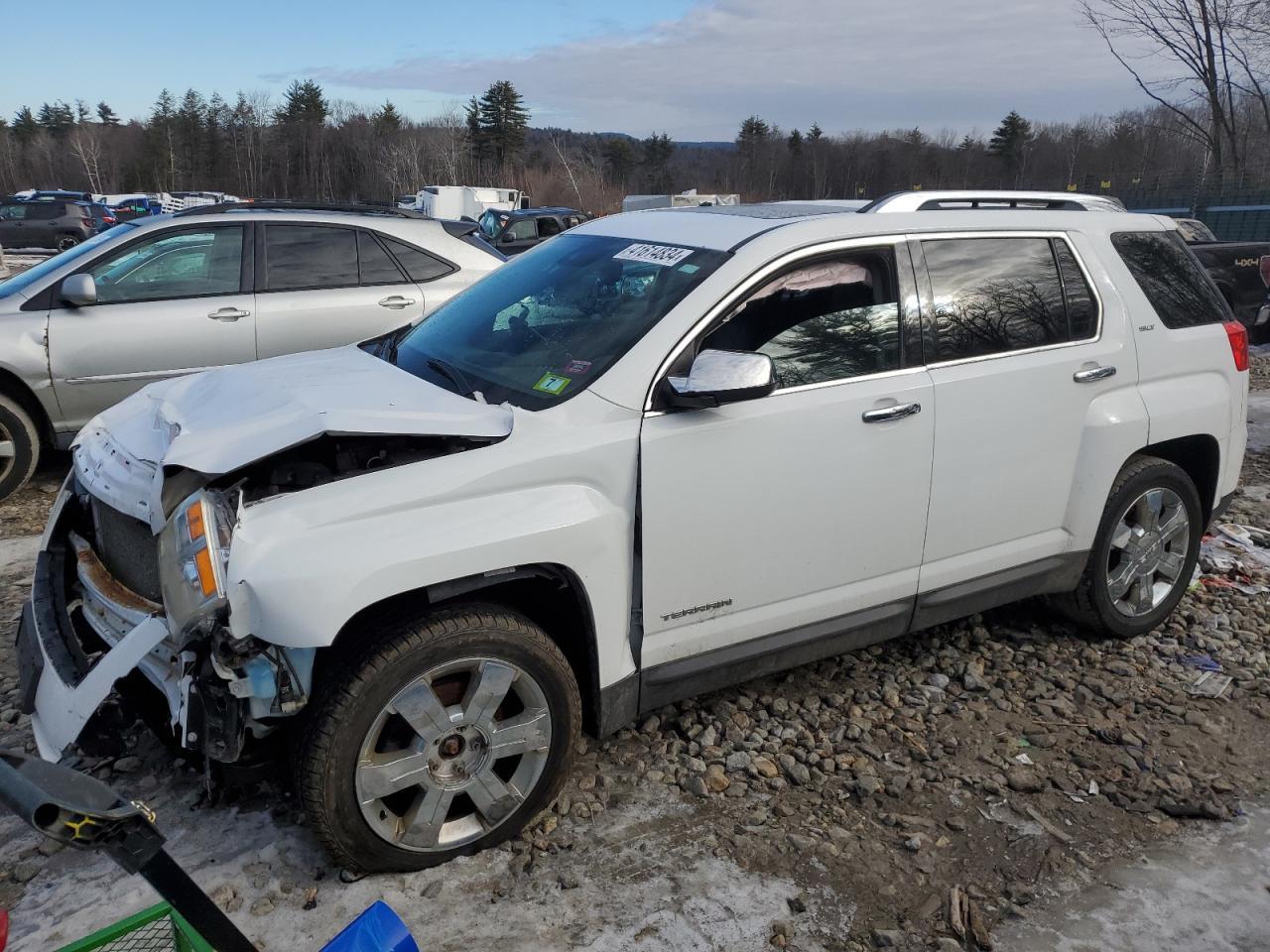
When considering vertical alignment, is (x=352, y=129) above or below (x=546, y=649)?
above

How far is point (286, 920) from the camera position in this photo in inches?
102

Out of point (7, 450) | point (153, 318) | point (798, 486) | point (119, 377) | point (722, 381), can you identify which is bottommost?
point (7, 450)

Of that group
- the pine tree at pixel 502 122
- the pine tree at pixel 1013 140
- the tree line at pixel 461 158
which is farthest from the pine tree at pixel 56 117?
the pine tree at pixel 1013 140

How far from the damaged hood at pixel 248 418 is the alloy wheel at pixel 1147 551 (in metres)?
2.88

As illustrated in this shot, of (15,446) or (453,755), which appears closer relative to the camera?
(453,755)

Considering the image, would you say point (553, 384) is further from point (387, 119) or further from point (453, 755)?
point (387, 119)

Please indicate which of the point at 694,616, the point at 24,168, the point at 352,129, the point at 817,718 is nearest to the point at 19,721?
the point at 694,616

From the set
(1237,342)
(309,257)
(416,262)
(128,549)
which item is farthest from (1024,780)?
(309,257)

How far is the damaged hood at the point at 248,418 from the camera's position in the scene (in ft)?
8.56

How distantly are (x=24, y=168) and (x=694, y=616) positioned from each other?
110 m

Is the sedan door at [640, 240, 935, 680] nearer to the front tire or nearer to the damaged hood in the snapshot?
the front tire

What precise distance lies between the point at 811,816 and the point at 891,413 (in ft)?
4.54

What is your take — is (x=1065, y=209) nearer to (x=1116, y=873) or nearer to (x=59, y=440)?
(x=1116, y=873)

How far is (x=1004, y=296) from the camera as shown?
3656mm
